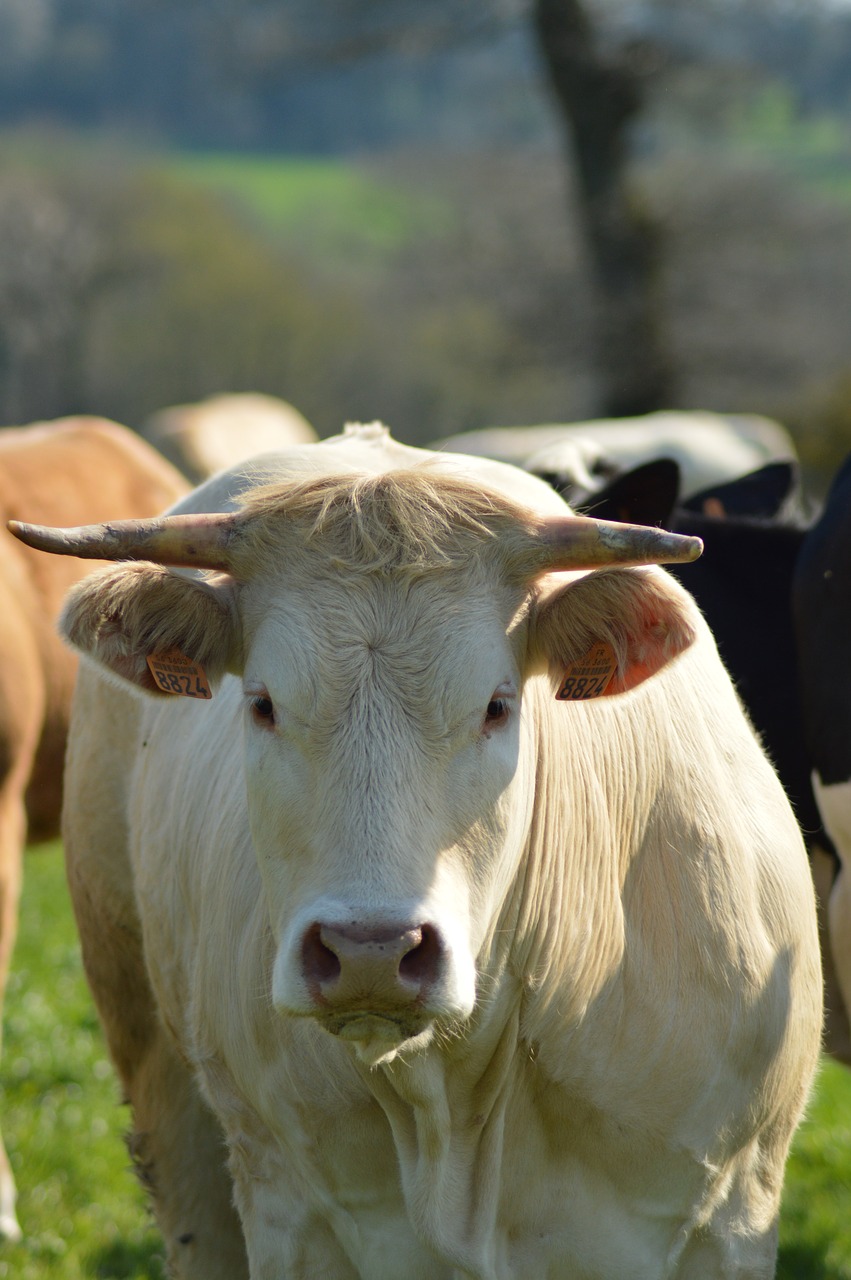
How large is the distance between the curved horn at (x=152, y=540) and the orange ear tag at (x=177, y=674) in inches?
6.8

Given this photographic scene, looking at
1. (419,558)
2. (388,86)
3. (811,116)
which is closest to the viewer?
(419,558)

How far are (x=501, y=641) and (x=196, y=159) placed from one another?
40524 mm

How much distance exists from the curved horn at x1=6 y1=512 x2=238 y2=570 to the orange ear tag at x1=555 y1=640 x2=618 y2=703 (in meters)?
0.60

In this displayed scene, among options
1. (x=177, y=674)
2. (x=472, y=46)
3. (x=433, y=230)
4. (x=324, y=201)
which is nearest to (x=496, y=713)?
(x=177, y=674)

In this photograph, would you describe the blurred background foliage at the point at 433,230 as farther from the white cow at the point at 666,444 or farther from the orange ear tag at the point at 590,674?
the orange ear tag at the point at 590,674

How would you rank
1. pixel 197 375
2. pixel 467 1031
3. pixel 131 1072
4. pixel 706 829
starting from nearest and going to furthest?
pixel 467 1031
pixel 706 829
pixel 131 1072
pixel 197 375

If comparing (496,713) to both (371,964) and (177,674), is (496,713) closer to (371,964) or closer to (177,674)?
(371,964)

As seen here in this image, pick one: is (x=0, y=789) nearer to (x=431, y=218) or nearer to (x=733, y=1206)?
(x=733, y=1206)

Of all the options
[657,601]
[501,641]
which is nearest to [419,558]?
[501,641]

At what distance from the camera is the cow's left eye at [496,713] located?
226cm

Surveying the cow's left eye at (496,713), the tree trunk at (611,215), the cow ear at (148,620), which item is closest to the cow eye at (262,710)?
the cow ear at (148,620)

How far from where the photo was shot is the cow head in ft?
6.74

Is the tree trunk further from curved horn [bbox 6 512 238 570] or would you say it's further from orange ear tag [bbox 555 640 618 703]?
curved horn [bbox 6 512 238 570]

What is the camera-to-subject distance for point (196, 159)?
131ft
